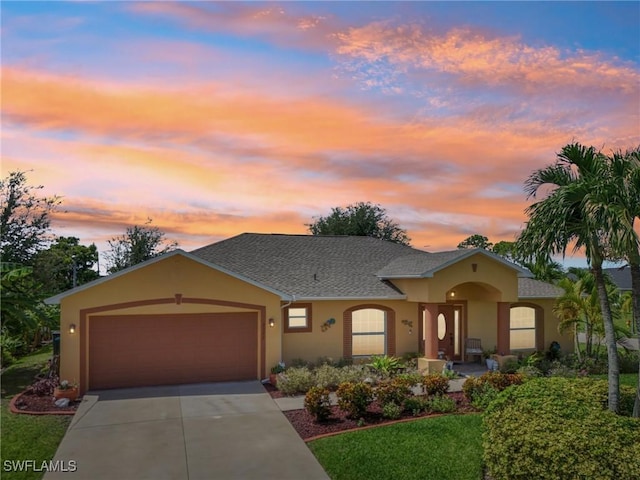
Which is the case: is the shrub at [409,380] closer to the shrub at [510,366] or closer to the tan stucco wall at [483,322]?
the shrub at [510,366]

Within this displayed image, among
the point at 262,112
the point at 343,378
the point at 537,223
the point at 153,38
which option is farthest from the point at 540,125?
the point at 153,38

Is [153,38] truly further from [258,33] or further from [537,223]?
[537,223]

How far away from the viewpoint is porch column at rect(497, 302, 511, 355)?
19562 millimetres

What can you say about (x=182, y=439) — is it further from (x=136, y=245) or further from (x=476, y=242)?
(x=476, y=242)

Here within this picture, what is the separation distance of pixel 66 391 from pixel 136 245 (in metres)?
34.8

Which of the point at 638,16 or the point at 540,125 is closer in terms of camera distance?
the point at 638,16

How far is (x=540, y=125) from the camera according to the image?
17094mm

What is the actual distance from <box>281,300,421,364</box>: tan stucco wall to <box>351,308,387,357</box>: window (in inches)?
18.1

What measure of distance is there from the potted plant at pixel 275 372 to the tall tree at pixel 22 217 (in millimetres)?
25888

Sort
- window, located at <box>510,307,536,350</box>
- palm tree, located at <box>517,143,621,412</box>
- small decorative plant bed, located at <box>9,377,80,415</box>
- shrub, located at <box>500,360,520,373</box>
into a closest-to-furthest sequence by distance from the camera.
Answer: palm tree, located at <box>517,143,621,412</box> → small decorative plant bed, located at <box>9,377,80,415</box> → shrub, located at <box>500,360,520,373</box> → window, located at <box>510,307,536,350</box>

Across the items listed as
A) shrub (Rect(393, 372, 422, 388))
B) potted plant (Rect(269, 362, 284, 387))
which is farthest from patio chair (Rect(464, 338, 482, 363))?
potted plant (Rect(269, 362, 284, 387))

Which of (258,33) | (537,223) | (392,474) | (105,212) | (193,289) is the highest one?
(258,33)

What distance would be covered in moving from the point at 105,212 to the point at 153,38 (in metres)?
23.0

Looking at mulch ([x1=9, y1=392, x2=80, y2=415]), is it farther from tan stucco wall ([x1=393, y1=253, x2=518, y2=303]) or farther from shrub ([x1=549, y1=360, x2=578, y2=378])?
shrub ([x1=549, y1=360, x2=578, y2=378])
